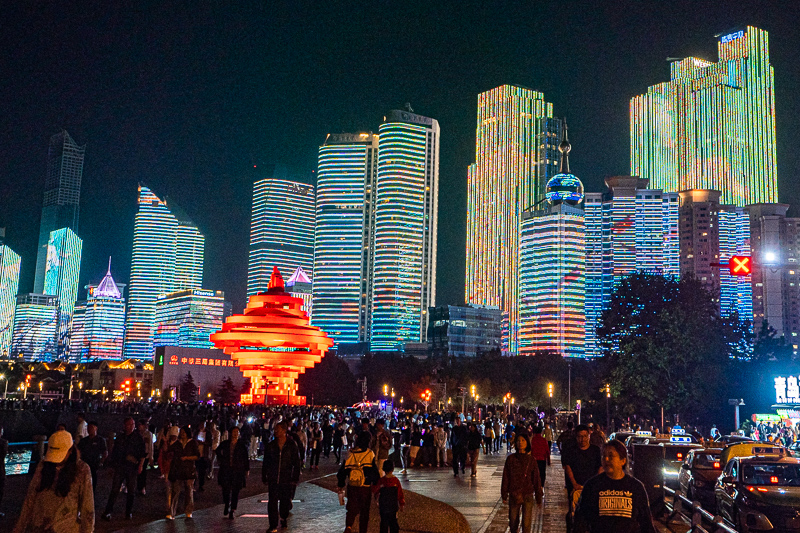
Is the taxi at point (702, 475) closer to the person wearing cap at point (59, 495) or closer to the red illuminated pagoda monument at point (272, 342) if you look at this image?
the person wearing cap at point (59, 495)

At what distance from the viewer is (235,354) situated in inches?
4126

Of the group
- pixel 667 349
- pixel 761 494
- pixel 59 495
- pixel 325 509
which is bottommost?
pixel 325 509

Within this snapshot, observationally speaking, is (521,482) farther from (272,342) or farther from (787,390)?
(272,342)

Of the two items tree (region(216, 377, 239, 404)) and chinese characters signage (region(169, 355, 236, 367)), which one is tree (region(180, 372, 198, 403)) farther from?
chinese characters signage (region(169, 355, 236, 367))

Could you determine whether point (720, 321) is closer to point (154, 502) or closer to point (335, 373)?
point (154, 502)

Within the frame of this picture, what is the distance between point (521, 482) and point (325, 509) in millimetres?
5735

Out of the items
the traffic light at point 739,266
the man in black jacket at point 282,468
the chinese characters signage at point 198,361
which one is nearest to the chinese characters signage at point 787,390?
the traffic light at point 739,266

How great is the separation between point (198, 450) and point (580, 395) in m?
114

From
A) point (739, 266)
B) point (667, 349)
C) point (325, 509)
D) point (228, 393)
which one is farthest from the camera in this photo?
point (228, 393)

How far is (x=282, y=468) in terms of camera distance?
13773 millimetres

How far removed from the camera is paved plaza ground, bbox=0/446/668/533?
14023mm

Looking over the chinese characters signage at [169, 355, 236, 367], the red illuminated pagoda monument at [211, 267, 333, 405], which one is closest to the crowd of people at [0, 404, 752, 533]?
the red illuminated pagoda monument at [211, 267, 333, 405]

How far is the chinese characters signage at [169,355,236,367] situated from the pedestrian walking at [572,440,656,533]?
160124mm

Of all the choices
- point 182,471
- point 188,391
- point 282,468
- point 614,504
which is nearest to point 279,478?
point 282,468
